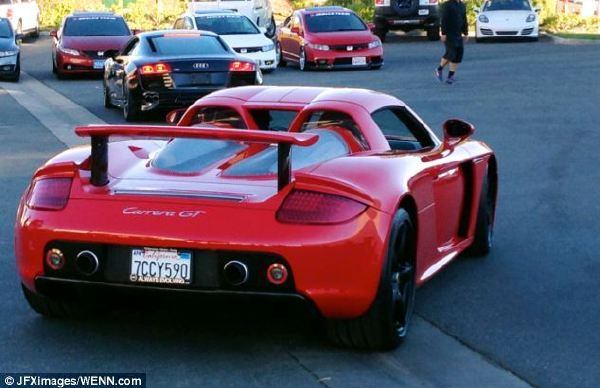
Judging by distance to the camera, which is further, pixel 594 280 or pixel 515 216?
pixel 515 216

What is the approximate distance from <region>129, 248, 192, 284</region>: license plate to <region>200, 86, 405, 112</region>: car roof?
6.05ft

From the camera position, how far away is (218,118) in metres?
8.15

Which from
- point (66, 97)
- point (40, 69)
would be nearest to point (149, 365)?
point (66, 97)

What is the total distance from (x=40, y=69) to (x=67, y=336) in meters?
26.6

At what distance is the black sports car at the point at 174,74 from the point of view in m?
19.8

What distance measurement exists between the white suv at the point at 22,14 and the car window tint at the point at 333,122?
37.5 m

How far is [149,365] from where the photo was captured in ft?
20.9

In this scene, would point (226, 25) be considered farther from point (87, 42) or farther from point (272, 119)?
point (272, 119)

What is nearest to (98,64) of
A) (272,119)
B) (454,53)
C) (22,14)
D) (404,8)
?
(454,53)

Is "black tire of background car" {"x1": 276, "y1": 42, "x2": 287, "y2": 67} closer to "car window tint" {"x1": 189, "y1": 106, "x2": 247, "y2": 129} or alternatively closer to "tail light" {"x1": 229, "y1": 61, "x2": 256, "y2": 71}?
"tail light" {"x1": 229, "y1": 61, "x2": 256, "y2": 71}

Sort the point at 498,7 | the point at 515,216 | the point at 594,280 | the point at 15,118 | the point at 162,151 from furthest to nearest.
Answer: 1. the point at 498,7
2. the point at 15,118
3. the point at 515,216
4. the point at 594,280
5. the point at 162,151

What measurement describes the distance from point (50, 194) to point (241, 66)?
1359cm

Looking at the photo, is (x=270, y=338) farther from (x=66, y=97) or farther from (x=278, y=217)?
(x=66, y=97)

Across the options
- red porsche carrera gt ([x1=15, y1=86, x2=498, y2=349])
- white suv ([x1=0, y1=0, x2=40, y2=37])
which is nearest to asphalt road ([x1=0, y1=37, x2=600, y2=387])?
red porsche carrera gt ([x1=15, y1=86, x2=498, y2=349])
